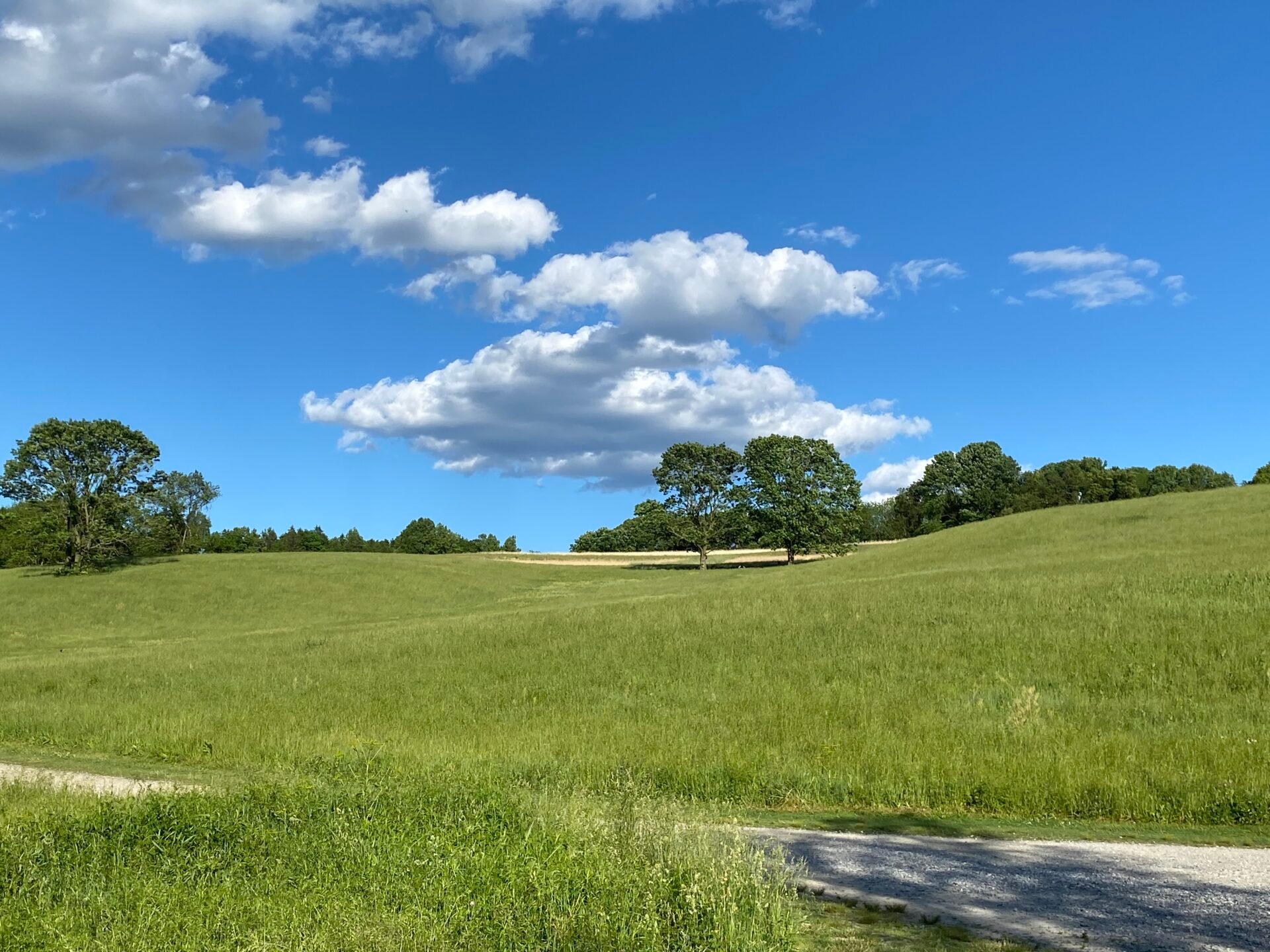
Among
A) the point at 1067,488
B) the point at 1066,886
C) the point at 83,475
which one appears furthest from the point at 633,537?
the point at 1066,886

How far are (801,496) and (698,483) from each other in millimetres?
11931

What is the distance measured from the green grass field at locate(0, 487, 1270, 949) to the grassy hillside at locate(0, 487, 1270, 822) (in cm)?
10

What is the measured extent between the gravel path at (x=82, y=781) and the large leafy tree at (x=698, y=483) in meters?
76.7

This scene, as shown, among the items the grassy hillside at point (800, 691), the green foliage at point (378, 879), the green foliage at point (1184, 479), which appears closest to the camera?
the green foliage at point (378, 879)

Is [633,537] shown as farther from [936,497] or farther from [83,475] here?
[83,475]

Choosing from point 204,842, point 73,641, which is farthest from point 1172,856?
point 73,641

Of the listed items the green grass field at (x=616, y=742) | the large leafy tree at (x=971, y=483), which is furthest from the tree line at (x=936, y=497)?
the green grass field at (x=616, y=742)

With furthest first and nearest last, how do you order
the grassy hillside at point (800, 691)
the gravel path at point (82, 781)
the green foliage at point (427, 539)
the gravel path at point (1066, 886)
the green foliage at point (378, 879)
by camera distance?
the green foliage at point (427, 539)
the grassy hillside at point (800, 691)
the gravel path at point (82, 781)
the gravel path at point (1066, 886)
the green foliage at point (378, 879)

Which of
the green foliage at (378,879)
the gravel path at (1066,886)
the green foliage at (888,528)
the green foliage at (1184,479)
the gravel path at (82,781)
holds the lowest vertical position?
the gravel path at (82,781)

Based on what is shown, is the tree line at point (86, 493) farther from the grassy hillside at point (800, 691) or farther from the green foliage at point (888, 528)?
the green foliage at point (888, 528)

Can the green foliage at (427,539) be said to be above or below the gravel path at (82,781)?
above

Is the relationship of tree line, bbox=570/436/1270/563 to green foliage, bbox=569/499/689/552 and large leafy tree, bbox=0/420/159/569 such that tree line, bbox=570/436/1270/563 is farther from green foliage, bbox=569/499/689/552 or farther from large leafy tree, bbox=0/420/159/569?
large leafy tree, bbox=0/420/159/569

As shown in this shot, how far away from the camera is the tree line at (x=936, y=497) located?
8656 cm

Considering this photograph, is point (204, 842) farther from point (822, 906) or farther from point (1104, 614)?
point (1104, 614)
